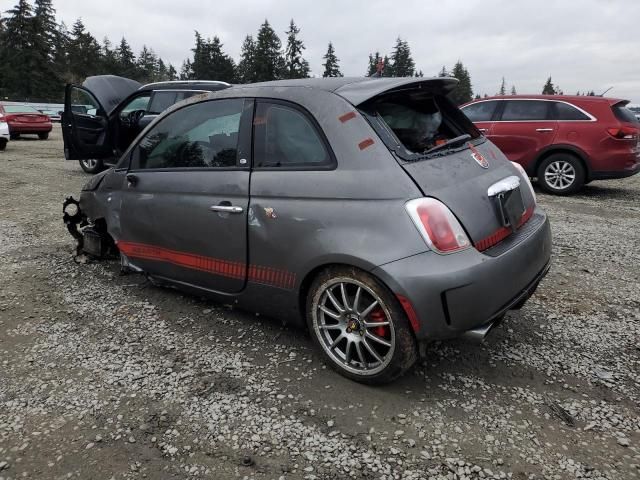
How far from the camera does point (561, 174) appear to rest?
8.23 metres

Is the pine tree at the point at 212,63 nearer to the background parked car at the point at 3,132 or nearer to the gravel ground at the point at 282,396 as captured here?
the background parked car at the point at 3,132

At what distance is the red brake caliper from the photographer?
2439mm

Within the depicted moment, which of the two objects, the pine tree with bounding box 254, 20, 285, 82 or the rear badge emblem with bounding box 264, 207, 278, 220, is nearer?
the rear badge emblem with bounding box 264, 207, 278, 220

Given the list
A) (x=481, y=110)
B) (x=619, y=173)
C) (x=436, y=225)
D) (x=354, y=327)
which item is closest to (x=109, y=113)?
(x=354, y=327)

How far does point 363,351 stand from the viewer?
2570mm

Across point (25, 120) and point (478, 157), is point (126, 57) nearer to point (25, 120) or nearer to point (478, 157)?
point (25, 120)

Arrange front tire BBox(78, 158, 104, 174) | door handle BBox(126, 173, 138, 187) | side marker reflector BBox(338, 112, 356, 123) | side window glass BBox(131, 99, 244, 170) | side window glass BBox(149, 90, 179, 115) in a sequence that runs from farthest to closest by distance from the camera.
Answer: front tire BBox(78, 158, 104, 174) → side window glass BBox(149, 90, 179, 115) → door handle BBox(126, 173, 138, 187) → side window glass BBox(131, 99, 244, 170) → side marker reflector BBox(338, 112, 356, 123)

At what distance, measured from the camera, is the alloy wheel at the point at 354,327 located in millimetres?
2438

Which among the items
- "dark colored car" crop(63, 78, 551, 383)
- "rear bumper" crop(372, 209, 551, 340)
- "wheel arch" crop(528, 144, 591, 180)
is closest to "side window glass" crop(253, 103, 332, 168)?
"dark colored car" crop(63, 78, 551, 383)

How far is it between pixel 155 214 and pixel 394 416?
2.20 meters

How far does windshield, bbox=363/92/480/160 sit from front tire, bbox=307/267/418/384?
0.76 m

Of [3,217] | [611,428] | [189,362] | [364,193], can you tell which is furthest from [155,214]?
[3,217]

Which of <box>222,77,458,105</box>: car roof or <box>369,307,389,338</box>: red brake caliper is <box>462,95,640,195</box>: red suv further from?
<box>369,307,389,338</box>: red brake caliper

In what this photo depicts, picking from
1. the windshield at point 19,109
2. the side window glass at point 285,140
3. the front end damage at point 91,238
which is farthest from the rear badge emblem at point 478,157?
the windshield at point 19,109
